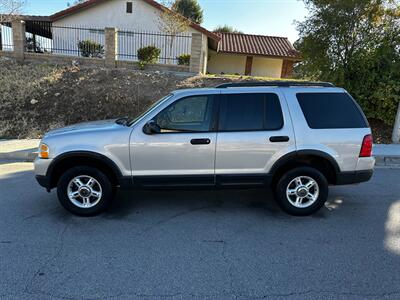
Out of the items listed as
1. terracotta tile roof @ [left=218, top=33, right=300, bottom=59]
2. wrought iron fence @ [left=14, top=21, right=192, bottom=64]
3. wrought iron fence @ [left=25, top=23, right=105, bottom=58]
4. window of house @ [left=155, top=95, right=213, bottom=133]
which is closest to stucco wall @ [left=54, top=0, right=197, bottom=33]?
wrought iron fence @ [left=14, top=21, right=192, bottom=64]

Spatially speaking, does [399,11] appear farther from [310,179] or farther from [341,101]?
[310,179]

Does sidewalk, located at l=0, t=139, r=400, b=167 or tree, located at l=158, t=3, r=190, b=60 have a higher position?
tree, located at l=158, t=3, r=190, b=60

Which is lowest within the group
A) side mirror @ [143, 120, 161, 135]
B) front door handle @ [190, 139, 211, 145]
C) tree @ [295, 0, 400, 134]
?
front door handle @ [190, 139, 211, 145]

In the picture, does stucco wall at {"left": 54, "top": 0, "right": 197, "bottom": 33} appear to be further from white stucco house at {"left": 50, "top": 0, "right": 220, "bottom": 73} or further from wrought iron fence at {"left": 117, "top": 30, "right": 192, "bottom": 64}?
wrought iron fence at {"left": 117, "top": 30, "right": 192, "bottom": 64}

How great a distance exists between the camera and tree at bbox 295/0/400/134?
1019 cm

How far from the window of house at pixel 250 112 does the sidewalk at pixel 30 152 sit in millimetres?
4935

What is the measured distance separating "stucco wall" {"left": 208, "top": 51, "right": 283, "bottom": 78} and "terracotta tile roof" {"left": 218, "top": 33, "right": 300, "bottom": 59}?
0.82 metres

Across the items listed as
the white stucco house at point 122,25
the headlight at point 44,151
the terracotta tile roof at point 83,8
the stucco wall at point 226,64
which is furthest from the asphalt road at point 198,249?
the stucco wall at point 226,64

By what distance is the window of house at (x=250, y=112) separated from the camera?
177 inches

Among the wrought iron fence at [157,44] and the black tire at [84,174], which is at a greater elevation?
the wrought iron fence at [157,44]

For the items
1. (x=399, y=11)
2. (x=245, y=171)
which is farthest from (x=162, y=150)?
(x=399, y=11)

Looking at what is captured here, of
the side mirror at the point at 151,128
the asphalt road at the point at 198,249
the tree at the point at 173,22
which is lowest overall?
the asphalt road at the point at 198,249

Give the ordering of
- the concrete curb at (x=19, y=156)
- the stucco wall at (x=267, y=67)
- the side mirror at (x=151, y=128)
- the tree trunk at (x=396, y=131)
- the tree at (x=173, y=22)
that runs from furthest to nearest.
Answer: the stucco wall at (x=267, y=67)
the tree at (x=173, y=22)
the tree trunk at (x=396, y=131)
the concrete curb at (x=19, y=156)
the side mirror at (x=151, y=128)

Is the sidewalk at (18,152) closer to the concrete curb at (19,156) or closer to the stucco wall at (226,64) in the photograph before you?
the concrete curb at (19,156)
